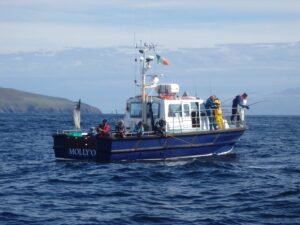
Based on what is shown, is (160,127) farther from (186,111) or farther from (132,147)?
(186,111)

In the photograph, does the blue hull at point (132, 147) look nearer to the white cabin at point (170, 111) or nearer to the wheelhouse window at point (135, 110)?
the white cabin at point (170, 111)

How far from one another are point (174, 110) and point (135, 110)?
2.26 m

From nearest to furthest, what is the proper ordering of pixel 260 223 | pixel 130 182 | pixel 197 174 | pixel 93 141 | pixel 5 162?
pixel 260 223 < pixel 130 182 < pixel 197 174 < pixel 93 141 < pixel 5 162

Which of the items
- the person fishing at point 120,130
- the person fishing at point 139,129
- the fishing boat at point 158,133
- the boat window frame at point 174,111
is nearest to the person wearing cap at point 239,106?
the fishing boat at point 158,133

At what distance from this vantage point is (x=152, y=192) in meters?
24.3

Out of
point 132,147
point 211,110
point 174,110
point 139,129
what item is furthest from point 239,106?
point 132,147

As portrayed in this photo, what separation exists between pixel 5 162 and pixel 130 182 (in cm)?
1083

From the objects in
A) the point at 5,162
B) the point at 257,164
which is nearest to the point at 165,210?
the point at 257,164

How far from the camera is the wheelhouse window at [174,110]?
35.3 meters

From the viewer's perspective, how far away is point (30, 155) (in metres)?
39.8

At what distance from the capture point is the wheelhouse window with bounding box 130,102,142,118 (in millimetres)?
36219

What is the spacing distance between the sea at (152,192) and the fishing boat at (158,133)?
593 mm

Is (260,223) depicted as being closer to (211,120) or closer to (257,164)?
(257,164)

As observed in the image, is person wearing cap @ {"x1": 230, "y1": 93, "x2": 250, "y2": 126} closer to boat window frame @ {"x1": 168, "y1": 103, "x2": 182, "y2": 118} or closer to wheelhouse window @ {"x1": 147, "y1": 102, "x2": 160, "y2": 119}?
boat window frame @ {"x1": 168, "y1": 103, "x2": 182, "y2": 118}
